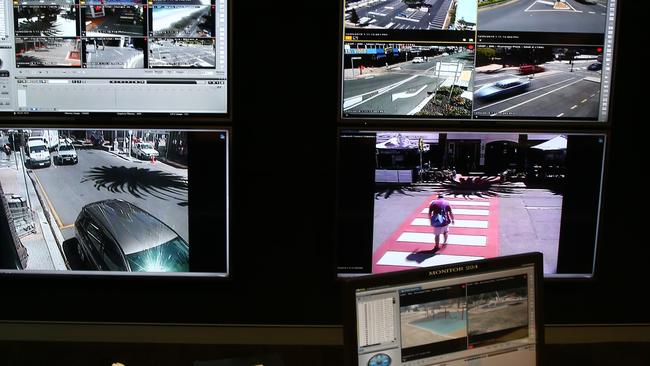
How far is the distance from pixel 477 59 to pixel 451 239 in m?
0.77

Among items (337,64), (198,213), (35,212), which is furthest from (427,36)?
(35,212)

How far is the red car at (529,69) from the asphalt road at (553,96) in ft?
0.06

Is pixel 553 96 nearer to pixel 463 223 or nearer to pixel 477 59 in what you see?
pixel 477 59

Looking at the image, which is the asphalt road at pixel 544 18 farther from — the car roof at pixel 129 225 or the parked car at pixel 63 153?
the parked car at pixel 63 153

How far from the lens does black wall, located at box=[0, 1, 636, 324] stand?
101 inches

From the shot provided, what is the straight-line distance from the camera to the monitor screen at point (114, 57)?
2486mm

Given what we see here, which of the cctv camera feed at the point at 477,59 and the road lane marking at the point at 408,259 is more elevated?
the cctv camera feed at the point at 477,59

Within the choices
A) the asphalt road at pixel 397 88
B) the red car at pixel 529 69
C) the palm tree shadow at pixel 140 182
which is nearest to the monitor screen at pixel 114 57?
the palm tree shadow at pixel 140 182

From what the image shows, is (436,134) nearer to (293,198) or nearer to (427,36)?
(427,36)

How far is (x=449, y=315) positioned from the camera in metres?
1.61

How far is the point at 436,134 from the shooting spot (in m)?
2.57

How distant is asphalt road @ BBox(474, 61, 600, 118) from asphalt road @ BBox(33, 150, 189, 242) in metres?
1.35

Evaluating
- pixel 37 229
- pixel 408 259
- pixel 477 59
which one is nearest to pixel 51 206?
pixel 37 229

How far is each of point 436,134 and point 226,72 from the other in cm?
92
